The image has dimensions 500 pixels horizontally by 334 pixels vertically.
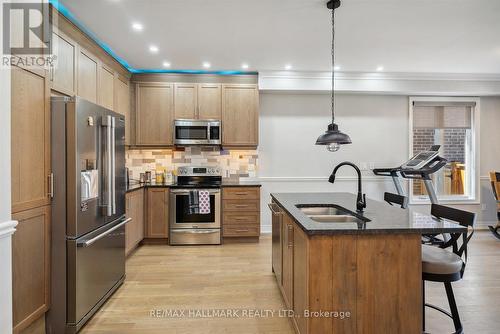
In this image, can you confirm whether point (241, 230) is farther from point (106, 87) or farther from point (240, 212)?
point (106, 87)

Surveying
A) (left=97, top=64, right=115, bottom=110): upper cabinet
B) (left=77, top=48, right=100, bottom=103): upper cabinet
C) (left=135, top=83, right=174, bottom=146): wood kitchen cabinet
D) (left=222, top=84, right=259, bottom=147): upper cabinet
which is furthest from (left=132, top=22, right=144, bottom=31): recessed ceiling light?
(left=222, top=84, right=259, bottom=147): upper cabinet

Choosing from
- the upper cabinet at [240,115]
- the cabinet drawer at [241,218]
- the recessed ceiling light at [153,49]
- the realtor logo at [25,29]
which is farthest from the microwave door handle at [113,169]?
the upper cabinet at [240,115]

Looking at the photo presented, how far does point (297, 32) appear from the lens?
315 cm

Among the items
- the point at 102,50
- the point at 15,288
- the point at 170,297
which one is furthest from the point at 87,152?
the point at 102,50

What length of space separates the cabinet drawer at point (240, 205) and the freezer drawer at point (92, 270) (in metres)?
1.74

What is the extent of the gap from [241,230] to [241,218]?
0.61 ft

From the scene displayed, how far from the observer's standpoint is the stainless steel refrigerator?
2.08 metres

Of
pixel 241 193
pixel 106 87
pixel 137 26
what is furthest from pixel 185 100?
pixel 241 193

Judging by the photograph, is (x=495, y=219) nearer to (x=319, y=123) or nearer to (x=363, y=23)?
(x=319, y=123)

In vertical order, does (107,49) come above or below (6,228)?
above

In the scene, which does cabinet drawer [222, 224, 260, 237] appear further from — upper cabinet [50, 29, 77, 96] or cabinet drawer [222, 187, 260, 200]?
upper cabinet [50, 29, 77, 96]

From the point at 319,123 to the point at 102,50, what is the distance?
3437 millimetres

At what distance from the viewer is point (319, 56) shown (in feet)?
12.7

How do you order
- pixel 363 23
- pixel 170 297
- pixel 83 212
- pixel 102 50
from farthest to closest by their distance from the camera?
pixel 102 50, pixel 363 23, pixel 170 297, pixel 83 212
